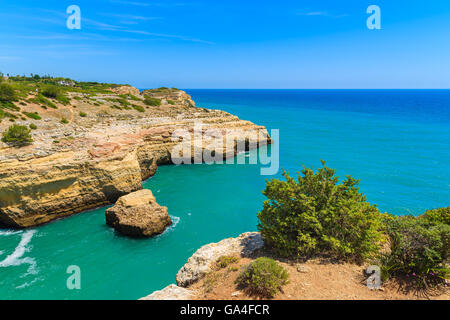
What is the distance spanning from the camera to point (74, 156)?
21.5m

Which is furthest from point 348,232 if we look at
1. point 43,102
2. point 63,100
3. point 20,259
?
point 63,100

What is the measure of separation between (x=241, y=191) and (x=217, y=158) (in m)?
11.6

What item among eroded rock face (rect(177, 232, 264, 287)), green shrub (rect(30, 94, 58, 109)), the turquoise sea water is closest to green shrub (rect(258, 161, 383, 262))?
eroded rock face (rect(177, 232, 264, 287))

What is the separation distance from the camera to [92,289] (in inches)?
536

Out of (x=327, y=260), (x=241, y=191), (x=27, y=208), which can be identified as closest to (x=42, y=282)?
(x=27, y=208)

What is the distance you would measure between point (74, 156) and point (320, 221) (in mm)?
21286

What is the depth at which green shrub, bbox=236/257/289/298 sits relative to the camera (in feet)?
26.7

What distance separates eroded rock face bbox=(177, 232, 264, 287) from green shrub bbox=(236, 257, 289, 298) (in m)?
2.20

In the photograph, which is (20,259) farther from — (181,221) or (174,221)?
(181,221)

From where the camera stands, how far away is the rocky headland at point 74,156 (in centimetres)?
1906

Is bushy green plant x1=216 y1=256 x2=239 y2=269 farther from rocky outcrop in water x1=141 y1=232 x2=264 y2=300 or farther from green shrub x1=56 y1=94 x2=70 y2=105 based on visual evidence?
green shrub x1=56 y1=94 x2=70 y2=105

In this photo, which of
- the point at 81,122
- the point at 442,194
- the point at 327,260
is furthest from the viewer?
the point at 81,122

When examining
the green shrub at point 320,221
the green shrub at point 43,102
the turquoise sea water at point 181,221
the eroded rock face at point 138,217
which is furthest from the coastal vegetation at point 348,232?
the green shrub at point 43,102

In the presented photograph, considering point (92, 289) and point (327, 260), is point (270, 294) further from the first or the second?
point (92, 289)
